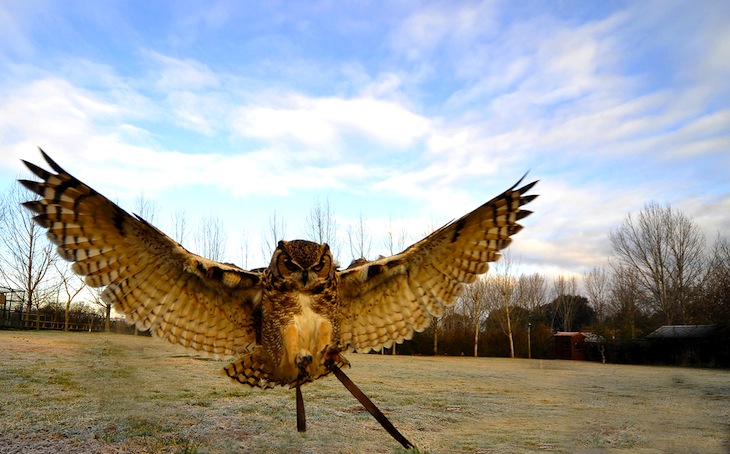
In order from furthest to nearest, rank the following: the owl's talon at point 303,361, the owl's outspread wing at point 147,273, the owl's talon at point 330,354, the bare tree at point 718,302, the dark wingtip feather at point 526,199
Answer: the bare tree at point 718,302, the dark wingtip feather at point 526,199, the owl's talon at point 330,354, the owl's outspread wing at point 147,273, the owl's talon at point 303,361

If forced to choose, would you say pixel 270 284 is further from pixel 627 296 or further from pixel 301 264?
pixel 627 296

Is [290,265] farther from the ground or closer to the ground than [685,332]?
farther from the ground

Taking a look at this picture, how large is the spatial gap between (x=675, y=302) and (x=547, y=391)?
39316 millimetres

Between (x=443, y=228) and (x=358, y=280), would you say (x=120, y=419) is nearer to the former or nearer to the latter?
(x=358, y=280)

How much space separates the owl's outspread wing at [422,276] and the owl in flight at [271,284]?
12 mm

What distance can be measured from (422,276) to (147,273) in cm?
283

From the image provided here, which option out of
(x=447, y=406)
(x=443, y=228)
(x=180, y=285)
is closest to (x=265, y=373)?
(x=180, y=285)

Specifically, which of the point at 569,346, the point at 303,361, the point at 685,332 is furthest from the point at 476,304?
the point at 303,361

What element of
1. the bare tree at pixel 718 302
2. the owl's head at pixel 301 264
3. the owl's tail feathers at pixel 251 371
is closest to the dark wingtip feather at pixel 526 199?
the owl's head at pixel 301 264

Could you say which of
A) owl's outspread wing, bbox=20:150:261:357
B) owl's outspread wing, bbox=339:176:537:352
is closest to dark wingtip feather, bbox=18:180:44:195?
owl's outspread wing, bbox=20:150:261:357

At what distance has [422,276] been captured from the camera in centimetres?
547

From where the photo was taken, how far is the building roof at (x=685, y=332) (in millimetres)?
28109

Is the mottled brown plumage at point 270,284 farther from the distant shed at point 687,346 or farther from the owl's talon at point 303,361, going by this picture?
the distant shed at point 687,346

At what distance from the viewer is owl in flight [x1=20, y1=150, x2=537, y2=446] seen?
4.42 meters
